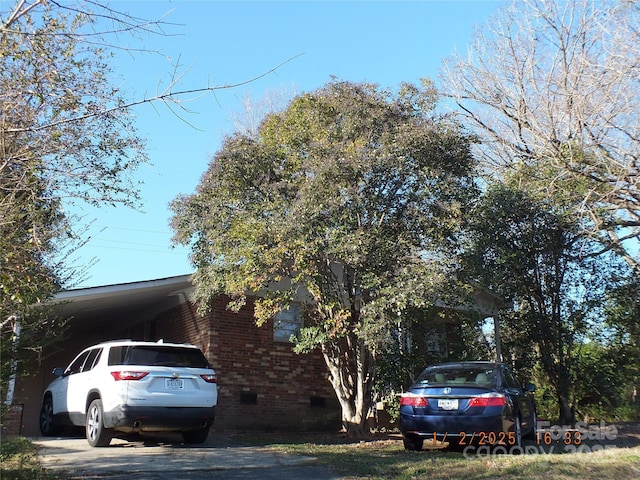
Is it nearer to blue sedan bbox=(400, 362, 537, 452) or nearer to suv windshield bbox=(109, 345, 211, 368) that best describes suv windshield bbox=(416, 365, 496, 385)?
blue sedan bbox=(400, 362, 537, 452)

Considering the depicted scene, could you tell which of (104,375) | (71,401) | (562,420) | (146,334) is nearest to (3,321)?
(104,375)

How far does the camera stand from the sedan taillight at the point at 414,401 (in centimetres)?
937

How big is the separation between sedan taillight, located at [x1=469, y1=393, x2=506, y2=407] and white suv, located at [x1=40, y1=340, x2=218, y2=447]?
400cm

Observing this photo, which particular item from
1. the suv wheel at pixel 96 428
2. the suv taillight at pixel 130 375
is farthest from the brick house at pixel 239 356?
the suv taillight at pixel 130 375

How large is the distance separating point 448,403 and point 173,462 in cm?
390

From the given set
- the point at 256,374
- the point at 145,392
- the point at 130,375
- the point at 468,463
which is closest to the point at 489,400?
the point at 468,463

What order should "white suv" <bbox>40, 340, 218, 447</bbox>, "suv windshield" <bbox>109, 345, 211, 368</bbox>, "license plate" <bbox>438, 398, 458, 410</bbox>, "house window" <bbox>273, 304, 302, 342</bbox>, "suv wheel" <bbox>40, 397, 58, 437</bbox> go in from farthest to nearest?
"house window" <bbox>273, 304, 302, 342</bbox> → "suv wheel" <bbox>40, 397, 58, 437</bbox> → "suv windshield" <bbox>109, 345, 211, 368</bbox> → "white suv" <bbox>40, 340, 218, 447</bbox> → "license plate" <bbox>438, 398, 458, 410</bbox>

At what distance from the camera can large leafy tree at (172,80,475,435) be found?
1091 centimetres

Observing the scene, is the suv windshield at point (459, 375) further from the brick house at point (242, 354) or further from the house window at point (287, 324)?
the house window at point (287, 324)

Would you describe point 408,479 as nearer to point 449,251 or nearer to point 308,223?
point 308,223

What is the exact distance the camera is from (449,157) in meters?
12.2

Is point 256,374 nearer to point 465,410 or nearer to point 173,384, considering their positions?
point 173,384

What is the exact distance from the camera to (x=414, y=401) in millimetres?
9484

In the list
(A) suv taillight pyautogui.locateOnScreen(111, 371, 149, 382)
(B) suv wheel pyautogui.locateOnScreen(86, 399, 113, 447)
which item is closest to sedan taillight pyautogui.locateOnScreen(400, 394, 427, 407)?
(A) suv taillight pyautogui.locateOnScreen(111, 371, 149, 382)
